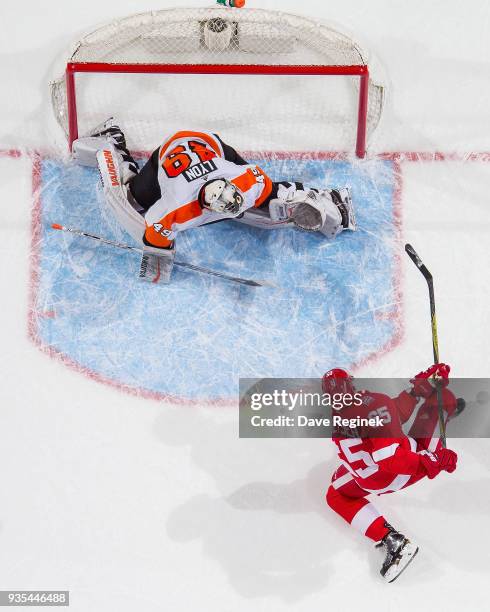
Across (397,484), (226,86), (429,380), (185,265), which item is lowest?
(397,484)

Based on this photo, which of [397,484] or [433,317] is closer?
[397,484]

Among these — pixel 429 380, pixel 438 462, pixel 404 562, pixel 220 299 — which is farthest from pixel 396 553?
pixel 220 299

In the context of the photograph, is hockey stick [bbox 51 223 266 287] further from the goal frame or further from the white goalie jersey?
the goal frame

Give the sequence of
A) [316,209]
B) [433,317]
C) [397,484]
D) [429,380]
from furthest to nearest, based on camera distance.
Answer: [316,209], [433,317], [429,380], [397,484]

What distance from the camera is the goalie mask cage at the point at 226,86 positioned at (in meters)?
6.21

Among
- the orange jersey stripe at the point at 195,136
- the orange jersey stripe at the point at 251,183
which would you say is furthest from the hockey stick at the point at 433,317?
the orange jersey stripe at the point at 195,136

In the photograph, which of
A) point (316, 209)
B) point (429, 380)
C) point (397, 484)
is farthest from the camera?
point (316, 209)

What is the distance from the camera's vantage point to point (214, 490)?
561 centimetres

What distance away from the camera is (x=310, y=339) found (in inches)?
231

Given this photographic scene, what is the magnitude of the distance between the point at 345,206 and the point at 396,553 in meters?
1.65

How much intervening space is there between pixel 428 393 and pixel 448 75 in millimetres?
1841

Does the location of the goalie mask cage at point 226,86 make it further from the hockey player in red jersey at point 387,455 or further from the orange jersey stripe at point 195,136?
the hockey player in red jersey at point 387,455

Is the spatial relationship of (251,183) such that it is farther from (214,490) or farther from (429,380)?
(214,490)

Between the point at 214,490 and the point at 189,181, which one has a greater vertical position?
the point at 189,181
